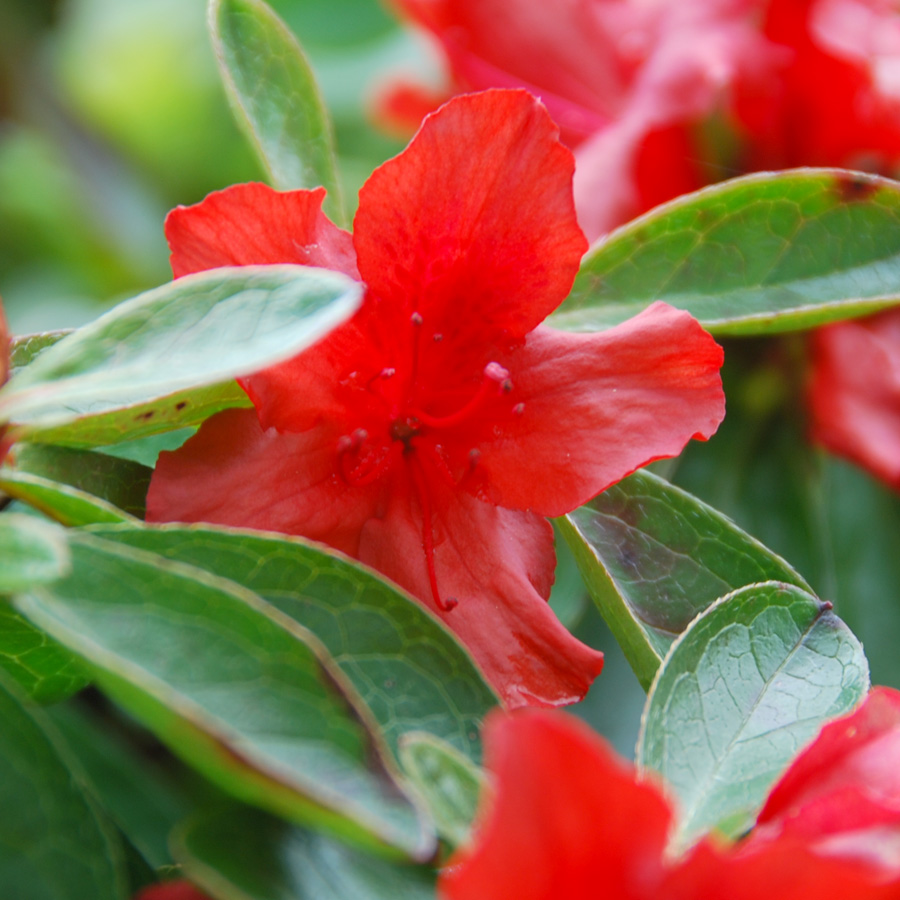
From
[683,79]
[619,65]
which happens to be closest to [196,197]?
[619,65]

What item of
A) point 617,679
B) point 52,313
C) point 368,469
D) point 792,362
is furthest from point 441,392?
point 52,313

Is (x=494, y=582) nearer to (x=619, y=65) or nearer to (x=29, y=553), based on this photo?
(x=29, y=553)

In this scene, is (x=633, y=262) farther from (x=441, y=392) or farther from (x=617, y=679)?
(x=617, y=679)

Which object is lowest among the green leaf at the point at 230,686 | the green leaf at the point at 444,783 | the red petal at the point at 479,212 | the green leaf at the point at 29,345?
the green leaf at the point at 444,783

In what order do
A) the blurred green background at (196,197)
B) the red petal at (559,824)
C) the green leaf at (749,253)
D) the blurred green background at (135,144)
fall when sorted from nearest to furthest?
the red petal at (559,824), the green leaf at (749,253), the blurred green background at (196,197), the blurred green background at (135,144)

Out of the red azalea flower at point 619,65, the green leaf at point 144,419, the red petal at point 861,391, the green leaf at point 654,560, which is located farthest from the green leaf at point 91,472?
the red petal at point 861,391

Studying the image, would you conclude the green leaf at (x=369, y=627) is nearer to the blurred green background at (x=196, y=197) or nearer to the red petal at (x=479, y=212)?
the red petal at (x=479, y=212)

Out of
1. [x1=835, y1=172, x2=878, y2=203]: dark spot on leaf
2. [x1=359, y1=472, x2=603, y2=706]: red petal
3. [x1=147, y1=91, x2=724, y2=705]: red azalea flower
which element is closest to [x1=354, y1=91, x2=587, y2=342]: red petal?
[x1=147, y1=91, x2=724, y2=705]: red azalea flower
